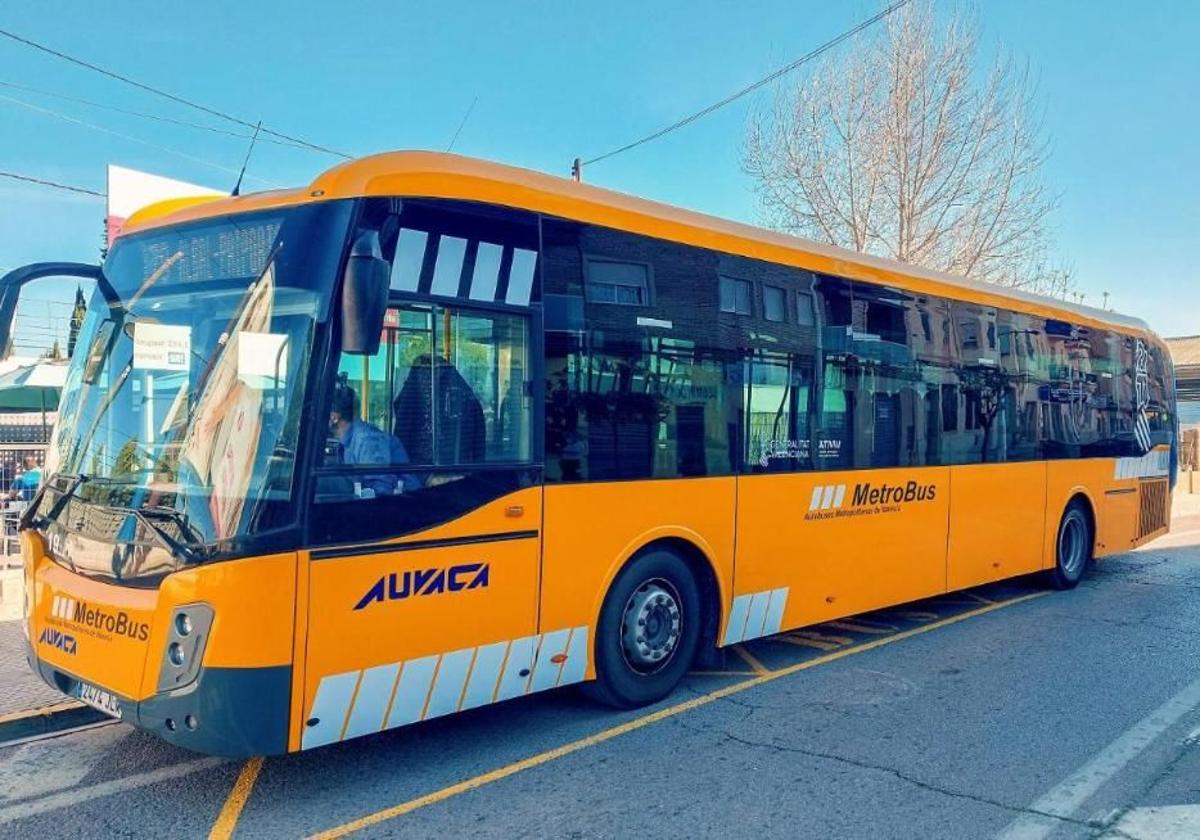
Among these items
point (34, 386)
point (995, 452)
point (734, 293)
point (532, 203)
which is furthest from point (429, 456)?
point (34, 386)

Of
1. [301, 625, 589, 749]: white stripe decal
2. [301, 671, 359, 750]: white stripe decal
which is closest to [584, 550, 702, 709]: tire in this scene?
[301, 625, 589, 749]: white stripe decal

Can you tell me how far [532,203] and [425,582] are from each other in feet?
7.15

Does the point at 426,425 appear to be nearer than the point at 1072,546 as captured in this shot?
Yes

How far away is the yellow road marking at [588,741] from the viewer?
4.45 meters

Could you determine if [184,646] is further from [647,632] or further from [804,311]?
[804,311]

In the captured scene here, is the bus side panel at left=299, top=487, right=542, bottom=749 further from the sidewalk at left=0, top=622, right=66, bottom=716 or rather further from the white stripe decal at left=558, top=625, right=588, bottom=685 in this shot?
the sidewalk at left=0, top=622, right=66, bottom=716

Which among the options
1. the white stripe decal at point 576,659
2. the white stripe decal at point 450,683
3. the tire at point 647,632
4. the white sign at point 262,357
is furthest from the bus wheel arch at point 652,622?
the white sign at point 262,357

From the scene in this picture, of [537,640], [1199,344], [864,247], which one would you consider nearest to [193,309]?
[537,640]

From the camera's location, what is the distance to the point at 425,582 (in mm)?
4793

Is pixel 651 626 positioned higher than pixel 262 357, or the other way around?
pixel 262 357

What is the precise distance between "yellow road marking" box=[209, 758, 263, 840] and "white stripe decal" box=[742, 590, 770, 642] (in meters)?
3.34

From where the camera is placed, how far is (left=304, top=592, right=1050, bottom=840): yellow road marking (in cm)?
445

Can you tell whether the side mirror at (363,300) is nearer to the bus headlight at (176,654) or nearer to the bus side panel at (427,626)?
the bus side panel at (427,626)

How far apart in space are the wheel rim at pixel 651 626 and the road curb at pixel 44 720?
331 cm
